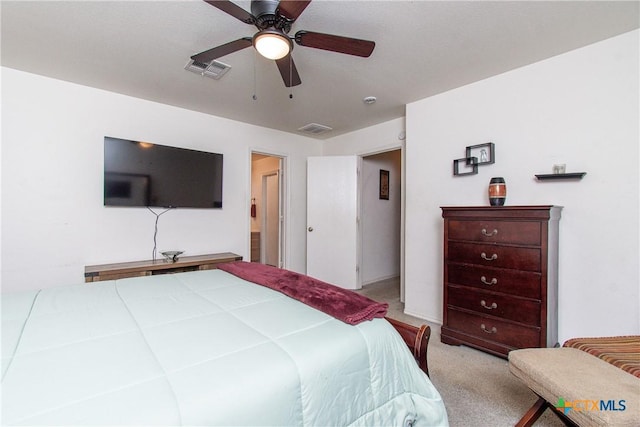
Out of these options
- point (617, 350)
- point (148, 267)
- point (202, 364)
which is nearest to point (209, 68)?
point (148, 267)

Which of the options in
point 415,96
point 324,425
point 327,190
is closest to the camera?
point 324,425

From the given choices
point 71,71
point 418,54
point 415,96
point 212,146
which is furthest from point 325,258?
point 71,71

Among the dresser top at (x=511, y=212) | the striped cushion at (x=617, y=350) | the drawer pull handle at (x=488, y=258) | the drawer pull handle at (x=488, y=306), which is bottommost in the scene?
the drawer pull handle at (x=488, y=306)

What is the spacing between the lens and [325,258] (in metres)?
4.30

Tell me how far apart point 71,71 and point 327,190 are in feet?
10.1

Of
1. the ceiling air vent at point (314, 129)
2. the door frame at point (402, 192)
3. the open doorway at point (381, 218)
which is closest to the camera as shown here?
the door frame at point (402, 192)

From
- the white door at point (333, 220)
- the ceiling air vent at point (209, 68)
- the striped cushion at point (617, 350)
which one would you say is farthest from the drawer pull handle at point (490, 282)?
the ceiling air vent at point (209, 68)

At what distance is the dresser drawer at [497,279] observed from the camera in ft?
6.62

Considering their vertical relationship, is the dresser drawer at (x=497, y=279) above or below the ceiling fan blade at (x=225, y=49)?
below

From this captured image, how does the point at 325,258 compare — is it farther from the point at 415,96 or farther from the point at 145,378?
the point at 145,378

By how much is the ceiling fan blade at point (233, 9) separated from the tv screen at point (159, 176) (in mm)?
2104

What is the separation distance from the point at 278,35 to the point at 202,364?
1546 mm

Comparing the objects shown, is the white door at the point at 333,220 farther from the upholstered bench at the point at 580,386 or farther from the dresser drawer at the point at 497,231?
the upholstered bench at the point at 580,386

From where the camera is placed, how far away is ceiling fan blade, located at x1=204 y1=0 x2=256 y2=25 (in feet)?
4.41
